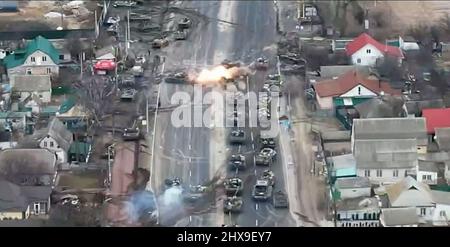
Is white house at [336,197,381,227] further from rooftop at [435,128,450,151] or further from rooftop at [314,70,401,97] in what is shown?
rooftop at [314,70,401,97]

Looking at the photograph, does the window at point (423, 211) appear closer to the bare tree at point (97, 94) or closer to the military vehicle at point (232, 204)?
the military vehicle at point (232, 204)

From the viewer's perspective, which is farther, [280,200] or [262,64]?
[262,64]

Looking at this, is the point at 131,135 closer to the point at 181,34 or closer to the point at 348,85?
the point at 348,85

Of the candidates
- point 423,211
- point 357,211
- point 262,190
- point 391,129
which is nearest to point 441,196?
point 423,211

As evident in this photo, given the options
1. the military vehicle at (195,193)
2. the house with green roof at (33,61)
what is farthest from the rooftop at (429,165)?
the house with green roof at (33,61)

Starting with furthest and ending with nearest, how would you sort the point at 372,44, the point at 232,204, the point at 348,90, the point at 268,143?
the point at 372,44
the point at 348,90
the point at 268,143
the point at 232,204
